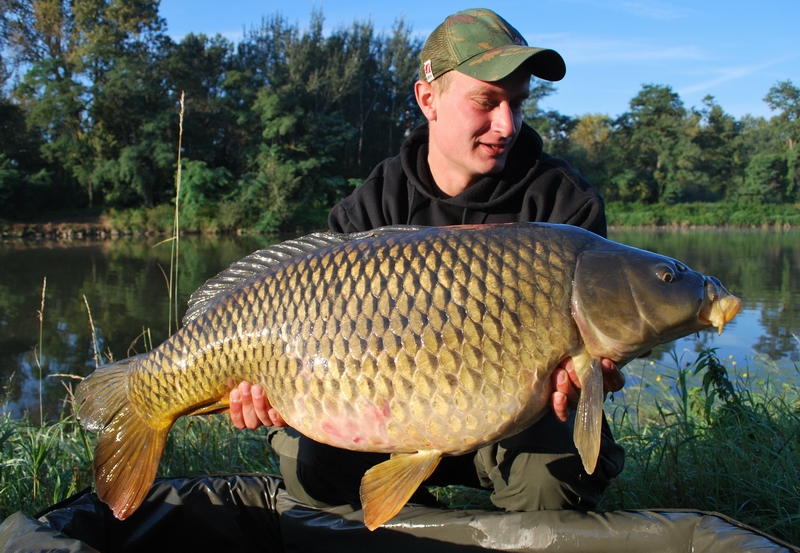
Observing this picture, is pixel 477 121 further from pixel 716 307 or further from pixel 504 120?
pixel 716 307

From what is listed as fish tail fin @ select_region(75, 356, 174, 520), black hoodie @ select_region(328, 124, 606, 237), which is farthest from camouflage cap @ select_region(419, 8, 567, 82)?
fish tail fin @ select_region(75, 356, 174, 520)

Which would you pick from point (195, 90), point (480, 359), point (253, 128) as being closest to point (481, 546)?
point (480, 359)

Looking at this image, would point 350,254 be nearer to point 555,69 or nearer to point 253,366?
point 253,366

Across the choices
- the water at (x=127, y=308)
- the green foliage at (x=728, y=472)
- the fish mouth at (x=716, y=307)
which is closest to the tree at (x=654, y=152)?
the water at (x=127, y=308)

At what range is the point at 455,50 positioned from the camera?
1701 mm

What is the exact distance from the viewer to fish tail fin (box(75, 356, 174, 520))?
4.73 feet

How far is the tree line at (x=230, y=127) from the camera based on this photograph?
2281 centimetres

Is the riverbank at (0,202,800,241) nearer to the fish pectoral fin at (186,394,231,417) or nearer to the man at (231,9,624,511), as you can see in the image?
the man at (231,9,624,511)

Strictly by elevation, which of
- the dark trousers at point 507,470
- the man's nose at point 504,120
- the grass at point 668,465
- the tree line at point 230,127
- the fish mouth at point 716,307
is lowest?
the grass at point 668,465

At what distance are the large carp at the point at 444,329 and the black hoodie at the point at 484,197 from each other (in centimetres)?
47

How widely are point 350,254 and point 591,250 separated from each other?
18.4 inches

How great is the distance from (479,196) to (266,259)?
0.65 metres

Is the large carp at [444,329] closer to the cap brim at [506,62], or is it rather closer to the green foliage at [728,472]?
the cap brim at [506,62]

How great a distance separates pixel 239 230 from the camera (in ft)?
73.7
